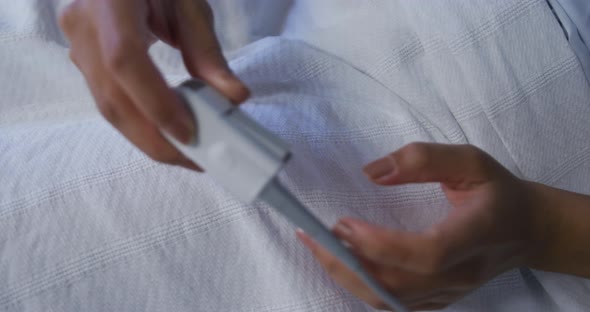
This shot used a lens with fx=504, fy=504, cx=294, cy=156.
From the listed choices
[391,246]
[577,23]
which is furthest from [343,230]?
[577,23]

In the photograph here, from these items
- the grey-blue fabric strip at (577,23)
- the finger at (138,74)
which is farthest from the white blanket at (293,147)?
the finger at (138,74)

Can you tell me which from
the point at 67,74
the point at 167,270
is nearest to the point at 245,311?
the point at 167,270

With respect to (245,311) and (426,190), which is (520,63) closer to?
(426,190)

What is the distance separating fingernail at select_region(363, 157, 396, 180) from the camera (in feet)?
1.31

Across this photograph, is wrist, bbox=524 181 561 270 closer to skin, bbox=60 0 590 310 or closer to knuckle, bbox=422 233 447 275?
skin, bbox=60 0 590 310

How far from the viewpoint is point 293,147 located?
17.5 inches

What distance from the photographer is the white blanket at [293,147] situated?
0.40 meters

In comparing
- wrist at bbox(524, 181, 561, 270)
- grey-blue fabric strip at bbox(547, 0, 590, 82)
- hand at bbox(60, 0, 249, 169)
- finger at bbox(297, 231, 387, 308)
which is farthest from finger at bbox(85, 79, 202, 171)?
grey-blue fabric strip at bbox(547, 0, 590, 82)

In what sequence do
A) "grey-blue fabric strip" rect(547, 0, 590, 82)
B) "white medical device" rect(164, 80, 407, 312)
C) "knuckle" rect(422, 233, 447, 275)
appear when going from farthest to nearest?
"grey-blue fabric strip" rect(547, 0, 590, 82), "knuckle" rect(422, 233, 447, 275), "white medical device" rect(164, 80, 407, 312)

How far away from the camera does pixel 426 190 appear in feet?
1.54

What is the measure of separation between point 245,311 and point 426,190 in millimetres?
197

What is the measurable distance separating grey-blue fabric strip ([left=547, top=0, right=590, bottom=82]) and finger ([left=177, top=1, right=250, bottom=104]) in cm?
37

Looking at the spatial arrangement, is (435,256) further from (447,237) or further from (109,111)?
(109,111)

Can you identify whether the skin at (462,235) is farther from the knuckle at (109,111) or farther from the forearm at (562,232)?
the knuckle at (109,111)
